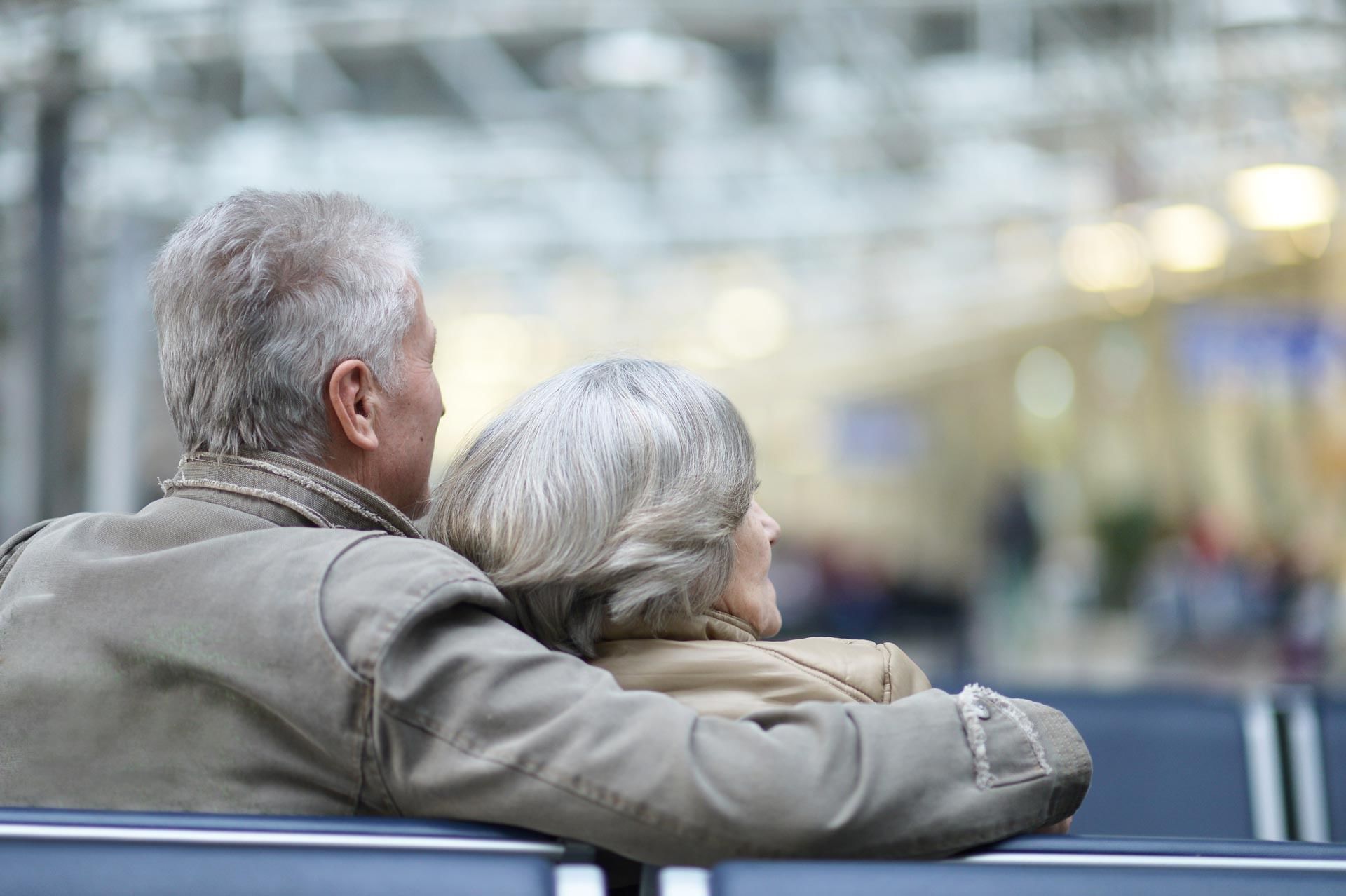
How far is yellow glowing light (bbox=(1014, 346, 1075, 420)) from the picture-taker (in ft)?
76.3

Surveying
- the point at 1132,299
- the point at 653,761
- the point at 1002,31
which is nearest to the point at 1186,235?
the point at 1002,31

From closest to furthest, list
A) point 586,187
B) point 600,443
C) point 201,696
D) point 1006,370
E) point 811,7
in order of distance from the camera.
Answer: point 201,696, point 600,443, point 811,7, point 586,187, point 1006,370

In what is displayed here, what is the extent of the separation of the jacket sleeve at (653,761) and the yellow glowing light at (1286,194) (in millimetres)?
8130

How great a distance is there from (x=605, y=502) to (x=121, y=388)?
8.95 metres

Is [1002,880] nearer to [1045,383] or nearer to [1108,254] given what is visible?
[1108,254]

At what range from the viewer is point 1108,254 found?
1280 cm

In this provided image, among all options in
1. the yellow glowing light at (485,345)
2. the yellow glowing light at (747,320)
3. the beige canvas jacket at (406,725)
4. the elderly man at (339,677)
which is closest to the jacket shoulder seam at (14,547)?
the elderly man at (339,677)

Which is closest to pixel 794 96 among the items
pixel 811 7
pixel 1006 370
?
pixel 811 7

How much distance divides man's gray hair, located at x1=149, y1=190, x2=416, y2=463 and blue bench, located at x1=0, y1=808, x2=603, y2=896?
0.52 m

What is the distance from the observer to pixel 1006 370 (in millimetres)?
25609

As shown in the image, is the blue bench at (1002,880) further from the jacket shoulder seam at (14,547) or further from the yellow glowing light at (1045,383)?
the yellow glowing light at (1045,383)

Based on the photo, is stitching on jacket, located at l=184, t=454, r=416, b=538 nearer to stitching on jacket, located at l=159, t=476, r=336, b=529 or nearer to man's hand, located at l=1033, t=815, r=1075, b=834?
stitching on jacket, located at l=159, t=476, r=336, b=529

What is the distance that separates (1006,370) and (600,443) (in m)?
24.9

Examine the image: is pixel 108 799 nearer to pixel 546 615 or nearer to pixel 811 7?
pixel 546 615
